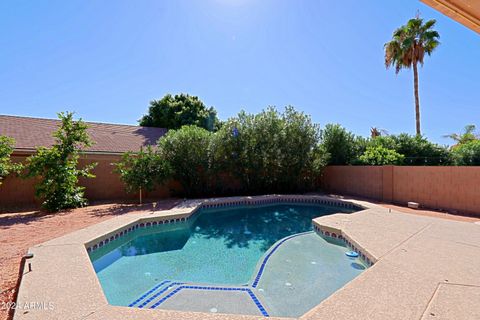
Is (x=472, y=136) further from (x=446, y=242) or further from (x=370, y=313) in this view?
(x=370, y=313)

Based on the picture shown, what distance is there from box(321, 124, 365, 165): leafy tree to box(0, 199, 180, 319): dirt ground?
30.8 feet

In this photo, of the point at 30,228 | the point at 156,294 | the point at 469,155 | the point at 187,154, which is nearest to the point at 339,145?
the point at 469,155

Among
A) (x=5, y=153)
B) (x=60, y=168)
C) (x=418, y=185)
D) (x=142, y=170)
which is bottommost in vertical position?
(x=418, y=185)

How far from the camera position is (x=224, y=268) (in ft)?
15.9

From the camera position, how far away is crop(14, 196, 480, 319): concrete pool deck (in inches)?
100

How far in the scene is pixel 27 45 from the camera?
8602 mm

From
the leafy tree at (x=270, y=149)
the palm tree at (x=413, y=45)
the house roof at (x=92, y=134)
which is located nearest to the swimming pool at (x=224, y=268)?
the leafy tree at (x=270, y=149)

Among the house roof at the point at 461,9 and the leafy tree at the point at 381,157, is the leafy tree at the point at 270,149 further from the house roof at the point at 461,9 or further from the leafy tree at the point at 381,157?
the house roof at the point at 461,9

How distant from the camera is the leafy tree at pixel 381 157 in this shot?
39.0 feet

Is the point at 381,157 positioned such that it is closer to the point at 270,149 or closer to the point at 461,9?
the point at 270,149

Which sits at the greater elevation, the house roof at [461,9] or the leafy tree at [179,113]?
the leafy tree at [179,113]

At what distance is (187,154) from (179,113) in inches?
309

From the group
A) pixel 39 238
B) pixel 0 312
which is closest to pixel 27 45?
pixel 39 238

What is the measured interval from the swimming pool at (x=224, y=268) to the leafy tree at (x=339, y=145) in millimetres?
6898
